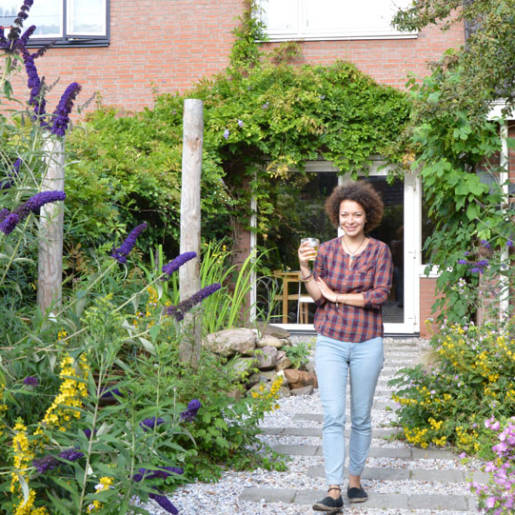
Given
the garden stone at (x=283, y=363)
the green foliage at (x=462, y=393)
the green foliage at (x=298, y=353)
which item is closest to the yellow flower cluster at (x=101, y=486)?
the green foliage at (x=462, y=393)

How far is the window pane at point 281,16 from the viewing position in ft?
35.3

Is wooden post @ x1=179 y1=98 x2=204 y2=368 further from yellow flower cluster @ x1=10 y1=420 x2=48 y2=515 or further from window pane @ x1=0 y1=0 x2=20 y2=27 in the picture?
window pane @ x1=0 y1=0 x2=20 y2=27

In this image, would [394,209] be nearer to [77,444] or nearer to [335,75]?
[335,75]

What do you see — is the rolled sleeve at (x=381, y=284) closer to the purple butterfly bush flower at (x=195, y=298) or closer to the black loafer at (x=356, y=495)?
the black loafer at (x=356, y=495)

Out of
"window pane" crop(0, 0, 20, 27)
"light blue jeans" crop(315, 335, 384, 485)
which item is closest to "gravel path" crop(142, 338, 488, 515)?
"light blue jeans" crop(315, 335, 384, 485)

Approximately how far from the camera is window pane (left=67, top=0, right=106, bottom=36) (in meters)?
11.4

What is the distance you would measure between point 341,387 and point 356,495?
614 mm

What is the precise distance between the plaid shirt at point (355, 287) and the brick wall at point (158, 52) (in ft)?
24.1

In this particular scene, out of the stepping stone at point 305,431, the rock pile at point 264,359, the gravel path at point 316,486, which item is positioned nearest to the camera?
the gravel path at point 316,486

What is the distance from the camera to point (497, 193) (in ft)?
24.0

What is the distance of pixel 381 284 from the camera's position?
12.6 ft

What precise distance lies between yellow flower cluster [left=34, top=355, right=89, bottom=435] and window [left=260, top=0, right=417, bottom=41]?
884 cm

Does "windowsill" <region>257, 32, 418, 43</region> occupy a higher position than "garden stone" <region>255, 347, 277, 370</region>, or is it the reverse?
"windowsill" <region>257, 32, 418, 43</region>

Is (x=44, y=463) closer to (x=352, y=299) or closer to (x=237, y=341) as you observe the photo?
(x=352, y=299)
